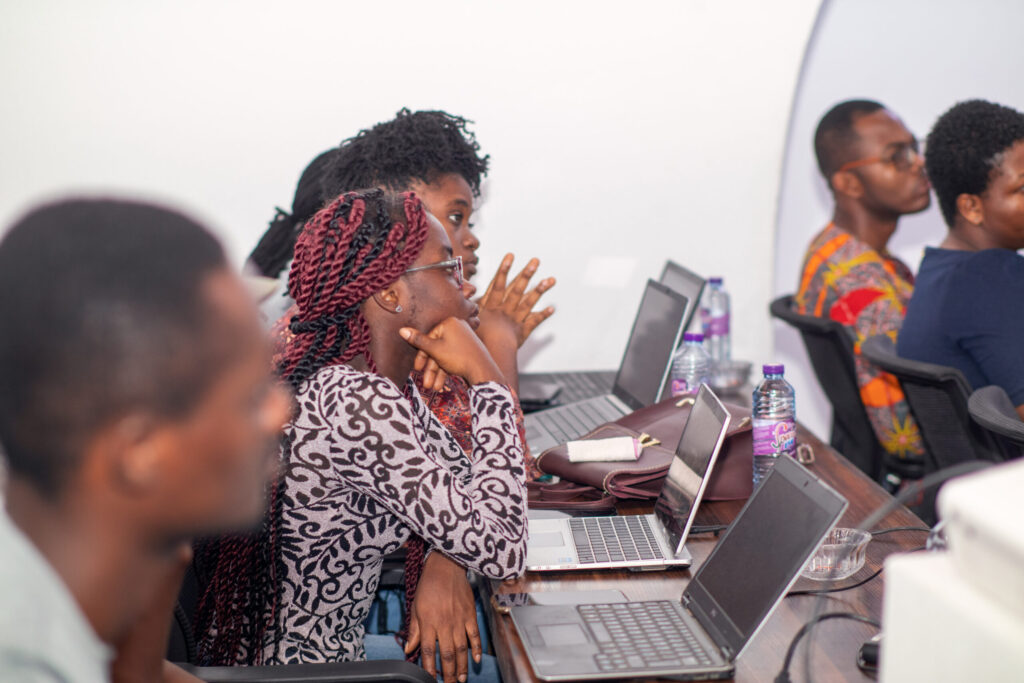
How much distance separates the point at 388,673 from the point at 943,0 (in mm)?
3794

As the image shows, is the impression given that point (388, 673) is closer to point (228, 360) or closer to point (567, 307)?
point (228, 360)

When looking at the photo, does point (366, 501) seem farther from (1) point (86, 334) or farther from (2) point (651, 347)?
(2) point (651, 347)

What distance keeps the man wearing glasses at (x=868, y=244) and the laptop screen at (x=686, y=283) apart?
0.45 meters

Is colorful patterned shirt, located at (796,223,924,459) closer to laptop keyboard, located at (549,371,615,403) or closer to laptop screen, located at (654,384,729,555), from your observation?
laptop keyboard, located at (549,371,615,403)

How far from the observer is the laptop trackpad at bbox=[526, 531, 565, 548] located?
1559 millimetres

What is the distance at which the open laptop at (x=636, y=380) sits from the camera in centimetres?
226

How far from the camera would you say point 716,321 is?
3014 mm

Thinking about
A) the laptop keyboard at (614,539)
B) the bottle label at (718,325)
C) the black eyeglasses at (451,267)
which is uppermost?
the black eyeglasses at (451,267)

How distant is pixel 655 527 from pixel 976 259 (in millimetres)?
1235

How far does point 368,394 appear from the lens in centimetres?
140

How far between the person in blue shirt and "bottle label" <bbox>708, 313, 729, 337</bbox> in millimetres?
607

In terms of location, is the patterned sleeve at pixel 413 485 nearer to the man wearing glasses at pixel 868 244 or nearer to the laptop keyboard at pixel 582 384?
the laptop keyboard at pixel 582 384

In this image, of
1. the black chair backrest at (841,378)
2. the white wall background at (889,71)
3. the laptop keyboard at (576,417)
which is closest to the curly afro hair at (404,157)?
the laptop keyboard at (576,417)

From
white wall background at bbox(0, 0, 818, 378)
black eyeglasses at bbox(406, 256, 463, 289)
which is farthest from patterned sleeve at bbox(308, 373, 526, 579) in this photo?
white wall background at bbox(0, 0, 818, 378)
